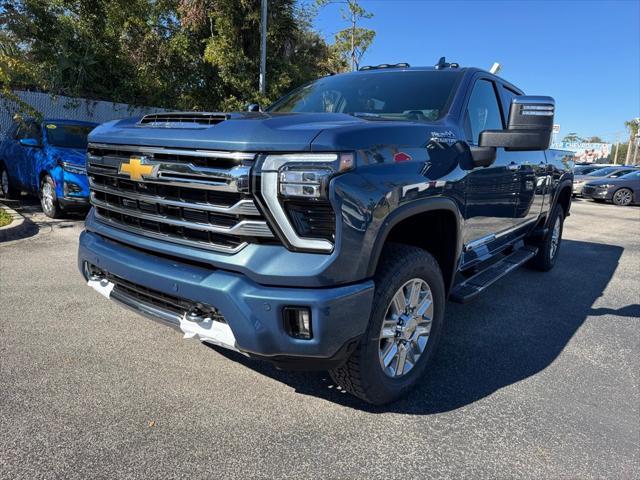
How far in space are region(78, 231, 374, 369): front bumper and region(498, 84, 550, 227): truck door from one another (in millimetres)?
2353

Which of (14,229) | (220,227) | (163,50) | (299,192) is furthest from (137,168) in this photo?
(163,50)

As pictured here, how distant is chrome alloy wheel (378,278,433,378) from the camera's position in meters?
2.58

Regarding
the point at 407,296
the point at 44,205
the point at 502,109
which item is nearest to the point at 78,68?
the point at 44,205

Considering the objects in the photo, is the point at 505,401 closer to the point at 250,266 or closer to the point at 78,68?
the point at 250,266

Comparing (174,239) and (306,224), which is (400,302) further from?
(174,239)

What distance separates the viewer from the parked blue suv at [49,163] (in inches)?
275

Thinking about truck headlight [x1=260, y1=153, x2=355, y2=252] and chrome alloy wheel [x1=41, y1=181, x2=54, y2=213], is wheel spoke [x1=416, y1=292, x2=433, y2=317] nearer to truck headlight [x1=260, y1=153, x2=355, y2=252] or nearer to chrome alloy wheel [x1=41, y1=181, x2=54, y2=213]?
truck headlight [x1=260, y1=153, x2=355, y2=252]

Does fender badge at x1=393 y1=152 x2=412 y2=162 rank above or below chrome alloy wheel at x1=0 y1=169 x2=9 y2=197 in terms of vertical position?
above

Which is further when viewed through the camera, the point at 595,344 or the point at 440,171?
the point at 595,344

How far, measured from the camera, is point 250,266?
2.11m

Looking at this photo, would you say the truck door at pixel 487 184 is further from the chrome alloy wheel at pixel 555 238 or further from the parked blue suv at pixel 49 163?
the parked blue suv at pixel 49 163

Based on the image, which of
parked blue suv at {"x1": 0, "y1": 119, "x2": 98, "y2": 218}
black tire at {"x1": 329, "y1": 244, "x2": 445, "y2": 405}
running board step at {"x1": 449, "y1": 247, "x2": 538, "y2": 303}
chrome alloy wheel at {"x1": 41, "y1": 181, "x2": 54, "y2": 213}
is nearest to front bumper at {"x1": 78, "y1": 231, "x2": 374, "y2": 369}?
black tire at {"x1": 329, "y1": 244, "x2": 445, "y2": 405}

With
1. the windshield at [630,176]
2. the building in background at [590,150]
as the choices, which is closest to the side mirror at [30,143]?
the windshield at [630,176]

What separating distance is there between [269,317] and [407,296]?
0.94m
